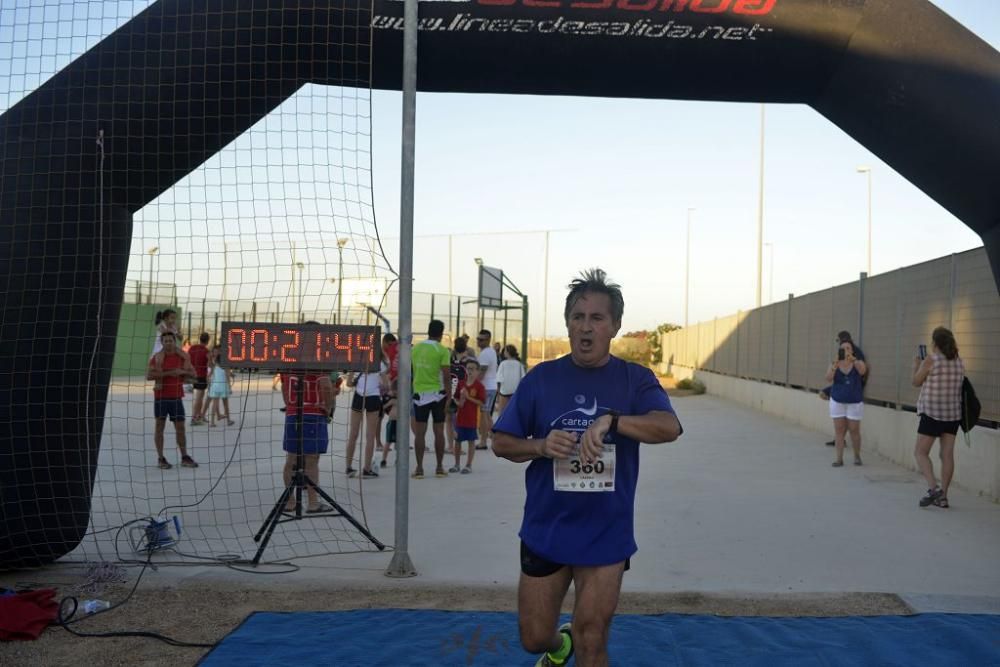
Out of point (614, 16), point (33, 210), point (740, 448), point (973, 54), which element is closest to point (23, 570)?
point (33, 210)

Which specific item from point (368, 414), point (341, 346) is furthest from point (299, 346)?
point (368, 414)

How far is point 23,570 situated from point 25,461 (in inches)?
33.3

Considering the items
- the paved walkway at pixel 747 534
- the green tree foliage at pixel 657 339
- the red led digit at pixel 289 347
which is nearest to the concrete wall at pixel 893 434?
the paved walkway at pixel 747 534

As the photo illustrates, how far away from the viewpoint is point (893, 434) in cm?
1224

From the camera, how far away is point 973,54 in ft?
19.4

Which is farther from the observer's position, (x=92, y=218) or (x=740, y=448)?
(x=740, y=448)

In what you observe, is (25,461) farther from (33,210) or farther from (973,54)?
(973,54)

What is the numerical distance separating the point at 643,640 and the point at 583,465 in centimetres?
183

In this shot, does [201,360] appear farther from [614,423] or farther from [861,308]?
[614,423]

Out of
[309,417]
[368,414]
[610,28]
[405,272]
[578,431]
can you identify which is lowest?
[368,414]

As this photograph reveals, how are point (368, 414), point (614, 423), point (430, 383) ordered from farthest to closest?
1. point (430, 383)
2. point (368, 414)
3. point (614, 423)

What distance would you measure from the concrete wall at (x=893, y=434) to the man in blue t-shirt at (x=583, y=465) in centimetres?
701

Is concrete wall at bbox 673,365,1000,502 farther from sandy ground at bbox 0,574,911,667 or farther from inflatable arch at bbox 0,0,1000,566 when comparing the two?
sandy ground at bbox 0,574,911,667

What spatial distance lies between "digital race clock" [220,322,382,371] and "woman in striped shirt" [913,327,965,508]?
548cm
